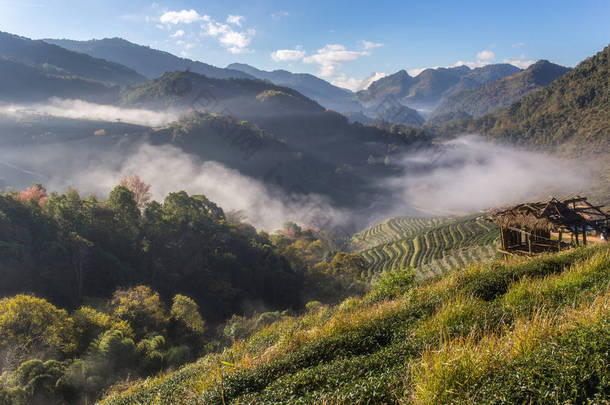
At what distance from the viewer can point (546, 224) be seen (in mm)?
16125

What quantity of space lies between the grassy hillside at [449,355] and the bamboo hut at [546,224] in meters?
9.93

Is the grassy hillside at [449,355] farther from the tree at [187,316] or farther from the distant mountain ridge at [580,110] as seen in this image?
the distant mountain ridge at [580,110]

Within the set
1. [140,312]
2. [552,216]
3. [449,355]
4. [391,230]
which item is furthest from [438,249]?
[449,355]

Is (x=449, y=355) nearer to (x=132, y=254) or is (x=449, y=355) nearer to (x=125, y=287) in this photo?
(x=125, y=287)

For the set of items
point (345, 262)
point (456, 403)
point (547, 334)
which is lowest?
point (345, 262)

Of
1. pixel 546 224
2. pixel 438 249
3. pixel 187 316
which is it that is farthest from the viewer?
pixel 438 249

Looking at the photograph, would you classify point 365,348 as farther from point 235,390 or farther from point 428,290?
point 428,290

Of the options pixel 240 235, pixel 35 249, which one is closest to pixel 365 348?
pixel 35 249

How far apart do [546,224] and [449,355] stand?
665 inches

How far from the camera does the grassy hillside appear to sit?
3.09m

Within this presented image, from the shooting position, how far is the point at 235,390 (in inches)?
181

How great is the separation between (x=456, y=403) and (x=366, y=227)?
142929 mm

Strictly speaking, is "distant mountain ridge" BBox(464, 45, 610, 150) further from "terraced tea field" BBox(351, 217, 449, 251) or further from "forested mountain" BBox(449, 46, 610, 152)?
"terraced tea field" BBox(351, 217, 449, 251)

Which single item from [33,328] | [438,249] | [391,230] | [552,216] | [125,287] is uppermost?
[552,216]
